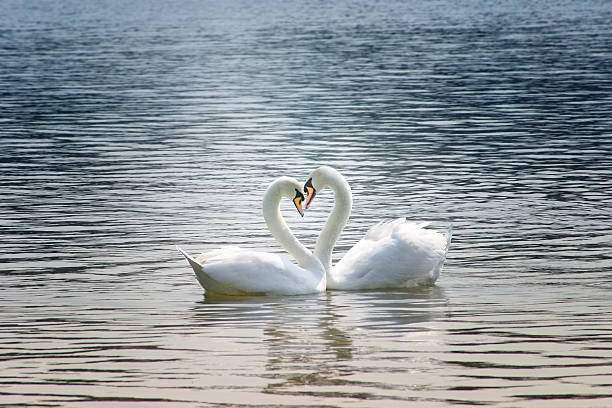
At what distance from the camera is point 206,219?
19.7 m

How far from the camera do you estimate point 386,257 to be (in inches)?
569

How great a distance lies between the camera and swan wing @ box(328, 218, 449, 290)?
14.4 meters

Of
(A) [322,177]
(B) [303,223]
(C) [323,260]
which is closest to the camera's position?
(C) [323,260]

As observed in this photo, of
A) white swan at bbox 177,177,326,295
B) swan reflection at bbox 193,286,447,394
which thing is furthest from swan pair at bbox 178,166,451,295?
swan reflection at bbox 193,286,447,394

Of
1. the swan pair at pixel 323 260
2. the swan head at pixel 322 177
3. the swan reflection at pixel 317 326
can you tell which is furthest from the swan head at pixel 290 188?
the swan reflection at pixel 317 326

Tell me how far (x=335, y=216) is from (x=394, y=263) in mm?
1204

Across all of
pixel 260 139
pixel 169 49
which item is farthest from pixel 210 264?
pixel 169 49

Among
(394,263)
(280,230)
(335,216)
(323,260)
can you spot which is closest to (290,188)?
(280,230)

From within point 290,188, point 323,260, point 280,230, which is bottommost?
point 323,260

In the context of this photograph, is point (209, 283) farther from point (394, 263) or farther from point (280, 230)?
point (394, 263)

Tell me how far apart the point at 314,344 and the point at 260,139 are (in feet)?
64.8

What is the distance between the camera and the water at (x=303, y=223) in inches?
366

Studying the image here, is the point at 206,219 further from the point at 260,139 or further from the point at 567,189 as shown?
the point at 260,139

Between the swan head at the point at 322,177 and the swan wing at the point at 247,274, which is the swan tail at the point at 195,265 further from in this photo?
the swan head at the point at 322,177
